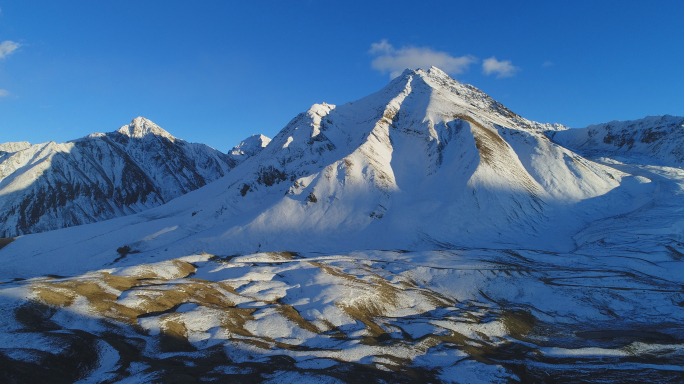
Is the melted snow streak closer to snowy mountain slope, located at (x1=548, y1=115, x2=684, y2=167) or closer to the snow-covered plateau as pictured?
the snow-covered plateau

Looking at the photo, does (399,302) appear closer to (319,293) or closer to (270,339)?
(319,293)

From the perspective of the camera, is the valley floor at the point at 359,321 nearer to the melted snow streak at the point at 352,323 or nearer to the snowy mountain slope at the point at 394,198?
the melted snow streak at the point at 352,323

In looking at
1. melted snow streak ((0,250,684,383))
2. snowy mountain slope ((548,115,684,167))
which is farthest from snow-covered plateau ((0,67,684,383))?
snowy mountain slope ((548,115,684,167))

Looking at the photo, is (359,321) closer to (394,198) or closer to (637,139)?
(394,198)

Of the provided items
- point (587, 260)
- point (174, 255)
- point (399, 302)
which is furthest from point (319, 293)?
point (174, 255)

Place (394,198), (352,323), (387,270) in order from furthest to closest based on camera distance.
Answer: (394,198) < (387,270) < (352,323)

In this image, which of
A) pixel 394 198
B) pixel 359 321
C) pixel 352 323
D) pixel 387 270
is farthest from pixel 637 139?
pixel 352 323

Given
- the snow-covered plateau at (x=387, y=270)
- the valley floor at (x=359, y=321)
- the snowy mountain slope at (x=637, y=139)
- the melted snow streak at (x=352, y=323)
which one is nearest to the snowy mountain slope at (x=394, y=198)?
the snow-covered plateau at (x=387, y=270)
